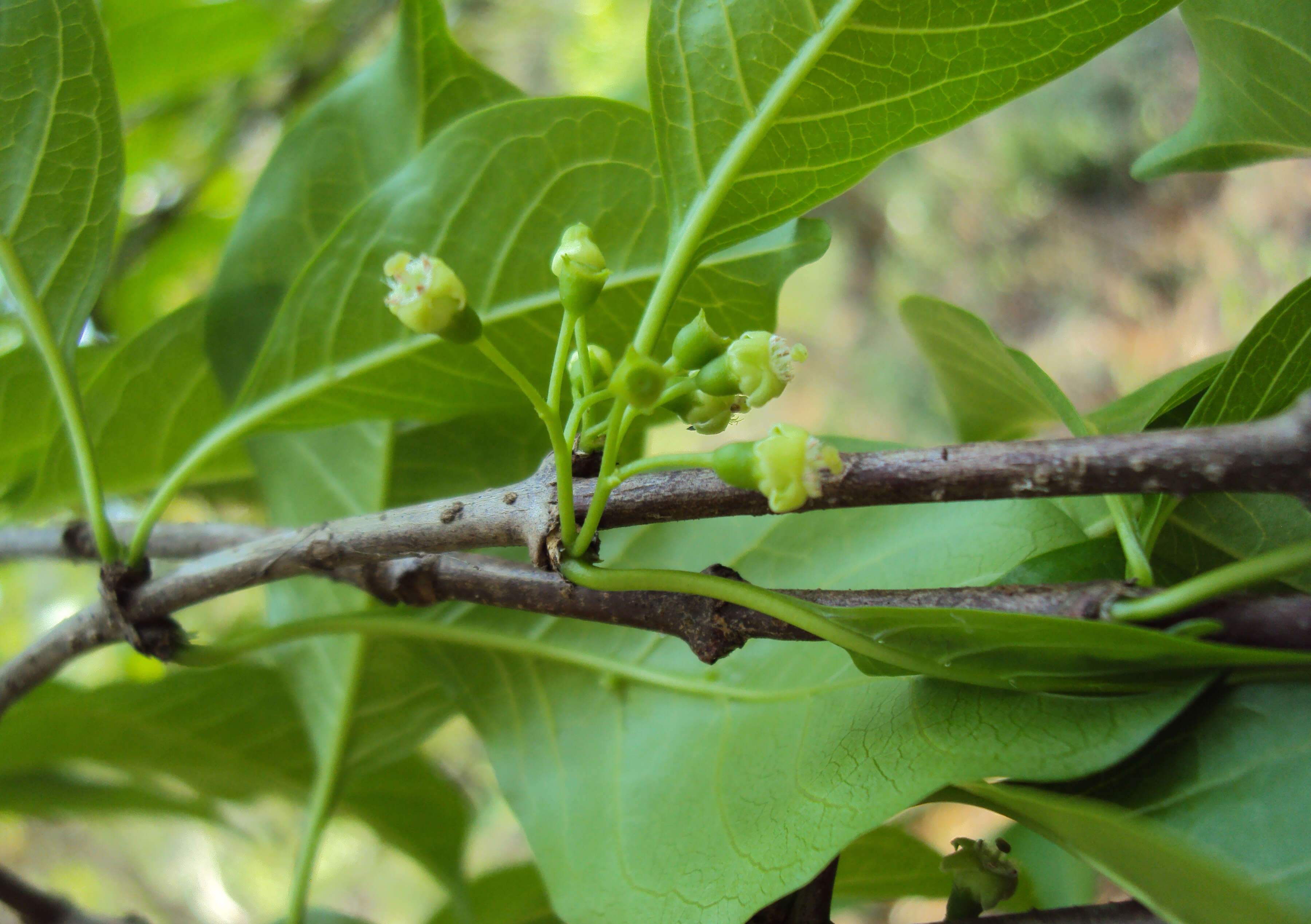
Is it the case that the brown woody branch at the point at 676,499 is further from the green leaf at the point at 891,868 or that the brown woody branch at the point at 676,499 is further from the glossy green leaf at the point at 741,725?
the green leaf at the point at 891,868

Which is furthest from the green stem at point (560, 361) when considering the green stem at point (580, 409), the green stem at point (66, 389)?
the green stem at point (66, 389)

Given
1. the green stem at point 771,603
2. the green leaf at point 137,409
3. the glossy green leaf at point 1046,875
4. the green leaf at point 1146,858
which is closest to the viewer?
the green leaf at point 1146,858

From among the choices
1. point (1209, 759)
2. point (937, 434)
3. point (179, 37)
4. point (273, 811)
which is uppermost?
point (179, 37)

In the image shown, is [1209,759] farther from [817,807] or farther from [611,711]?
[611,711]

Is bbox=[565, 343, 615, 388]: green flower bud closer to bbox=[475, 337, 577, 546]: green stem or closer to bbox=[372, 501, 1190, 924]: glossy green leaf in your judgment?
bbox=[475, 337, 577, 546]: green stem

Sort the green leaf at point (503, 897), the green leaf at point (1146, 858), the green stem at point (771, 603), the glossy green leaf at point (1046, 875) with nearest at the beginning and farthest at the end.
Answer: the green leaf at point (1146, 858) < the green stem at point (771, 603) < the glossy green leaf at point (1046, 875) < the green leaf at point (503, 897)

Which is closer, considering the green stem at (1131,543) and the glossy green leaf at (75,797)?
the green stem at (1131,543)

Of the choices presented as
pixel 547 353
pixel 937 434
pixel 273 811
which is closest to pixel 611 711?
pixel 547 353
